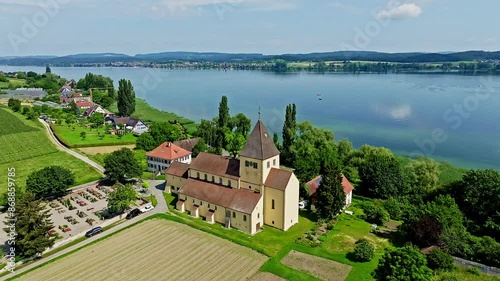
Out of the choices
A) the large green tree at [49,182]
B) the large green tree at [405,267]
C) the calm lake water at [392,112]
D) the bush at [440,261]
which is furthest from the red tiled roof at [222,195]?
the calm lake water at [392,112]

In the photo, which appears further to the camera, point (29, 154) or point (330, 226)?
point (29, 154)

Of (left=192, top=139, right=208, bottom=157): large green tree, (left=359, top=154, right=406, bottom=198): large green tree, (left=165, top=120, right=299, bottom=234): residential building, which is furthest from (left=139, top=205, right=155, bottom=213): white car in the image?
(left=359, top=154, right=406, bottom=198): large green tree

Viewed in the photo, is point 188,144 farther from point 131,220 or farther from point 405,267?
point 405,267

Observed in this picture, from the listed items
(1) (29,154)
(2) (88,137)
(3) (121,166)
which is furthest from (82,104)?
(3) (121,166)

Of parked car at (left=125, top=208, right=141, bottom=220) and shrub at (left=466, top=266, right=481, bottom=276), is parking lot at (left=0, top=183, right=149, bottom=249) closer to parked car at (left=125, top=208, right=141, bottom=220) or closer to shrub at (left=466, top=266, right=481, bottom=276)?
parked car at (left=125, top=208, right=141, bottom=220)

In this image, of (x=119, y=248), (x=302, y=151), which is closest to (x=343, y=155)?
(x=302, y=151)

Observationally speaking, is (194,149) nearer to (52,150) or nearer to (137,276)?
(52,150)
